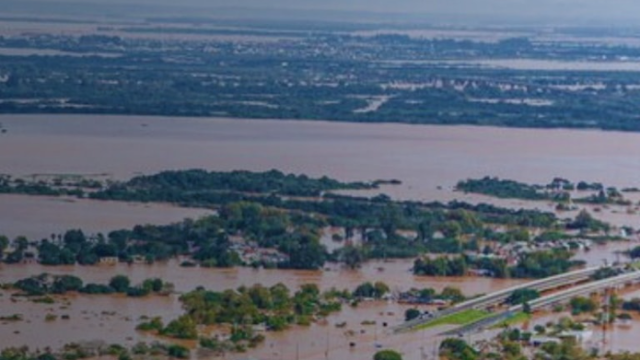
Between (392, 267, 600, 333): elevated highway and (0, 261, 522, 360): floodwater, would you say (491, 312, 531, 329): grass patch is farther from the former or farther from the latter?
(0, 261, 522, 360): floodwater

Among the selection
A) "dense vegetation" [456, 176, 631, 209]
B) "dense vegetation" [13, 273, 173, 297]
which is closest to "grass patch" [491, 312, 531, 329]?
"dense vegetation" [13, 273, 173, 297]

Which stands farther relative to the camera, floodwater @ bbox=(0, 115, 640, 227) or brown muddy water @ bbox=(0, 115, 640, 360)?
floodwater @ bbox=(0, 115, 640, 227)

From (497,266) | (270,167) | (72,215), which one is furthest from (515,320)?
(270,167)

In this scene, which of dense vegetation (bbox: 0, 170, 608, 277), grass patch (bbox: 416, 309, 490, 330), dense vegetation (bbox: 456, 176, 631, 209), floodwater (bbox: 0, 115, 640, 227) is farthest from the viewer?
floodwater (bbox: 0, 115, 640, 227)

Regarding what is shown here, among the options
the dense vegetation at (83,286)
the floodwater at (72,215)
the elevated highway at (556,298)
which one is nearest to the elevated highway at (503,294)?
the elevated highway at (556,298)

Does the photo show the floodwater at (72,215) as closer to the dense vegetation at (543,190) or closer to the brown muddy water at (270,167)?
the brown muddy water at (270,167)

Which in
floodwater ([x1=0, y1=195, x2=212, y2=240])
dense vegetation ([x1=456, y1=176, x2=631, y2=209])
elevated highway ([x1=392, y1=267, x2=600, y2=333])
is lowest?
elevated highway ([x1=392, y1=267, x2=600, y2=333])
